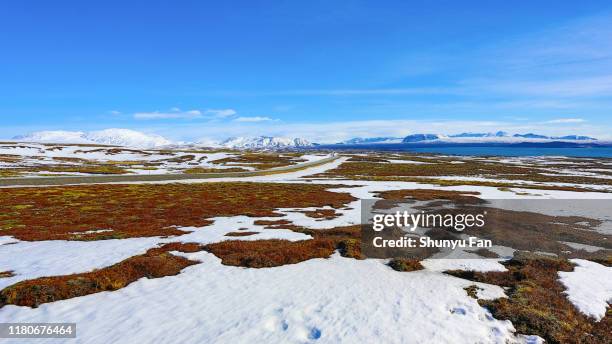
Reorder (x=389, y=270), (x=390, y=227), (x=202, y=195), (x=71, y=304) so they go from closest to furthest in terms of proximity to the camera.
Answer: (x=71, y=304)
(x=389, y=270)
(x=390, y=227)
(x=202, y=195)

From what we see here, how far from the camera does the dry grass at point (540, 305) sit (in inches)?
497

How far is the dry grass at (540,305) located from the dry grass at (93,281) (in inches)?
603

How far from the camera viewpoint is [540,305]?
47.9 ft

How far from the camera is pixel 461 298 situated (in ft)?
50.5

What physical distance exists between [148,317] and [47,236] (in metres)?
16.7

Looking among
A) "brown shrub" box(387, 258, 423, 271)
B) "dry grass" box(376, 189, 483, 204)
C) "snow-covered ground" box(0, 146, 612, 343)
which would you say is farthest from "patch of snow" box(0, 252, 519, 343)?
"dry grass" box(376, 189, 483, 204)

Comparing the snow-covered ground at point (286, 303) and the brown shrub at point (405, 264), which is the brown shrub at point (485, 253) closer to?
the snow-covered ground at point (286, 303)

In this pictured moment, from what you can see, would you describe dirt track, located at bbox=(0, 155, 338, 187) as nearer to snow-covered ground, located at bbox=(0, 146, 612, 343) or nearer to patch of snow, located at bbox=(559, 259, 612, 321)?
snow-covered ground, located at bbox=(0, 146, 612, 343)

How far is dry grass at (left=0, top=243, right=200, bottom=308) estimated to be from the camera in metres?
14.8

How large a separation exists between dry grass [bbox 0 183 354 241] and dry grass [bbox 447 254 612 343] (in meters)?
21.3

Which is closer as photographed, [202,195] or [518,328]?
[518,328]

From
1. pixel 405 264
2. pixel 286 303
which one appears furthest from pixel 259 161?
pixel 286 303

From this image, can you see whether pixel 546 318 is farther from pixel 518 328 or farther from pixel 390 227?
pixel 390 227

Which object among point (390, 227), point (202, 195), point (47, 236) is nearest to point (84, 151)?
point (202, 195)
